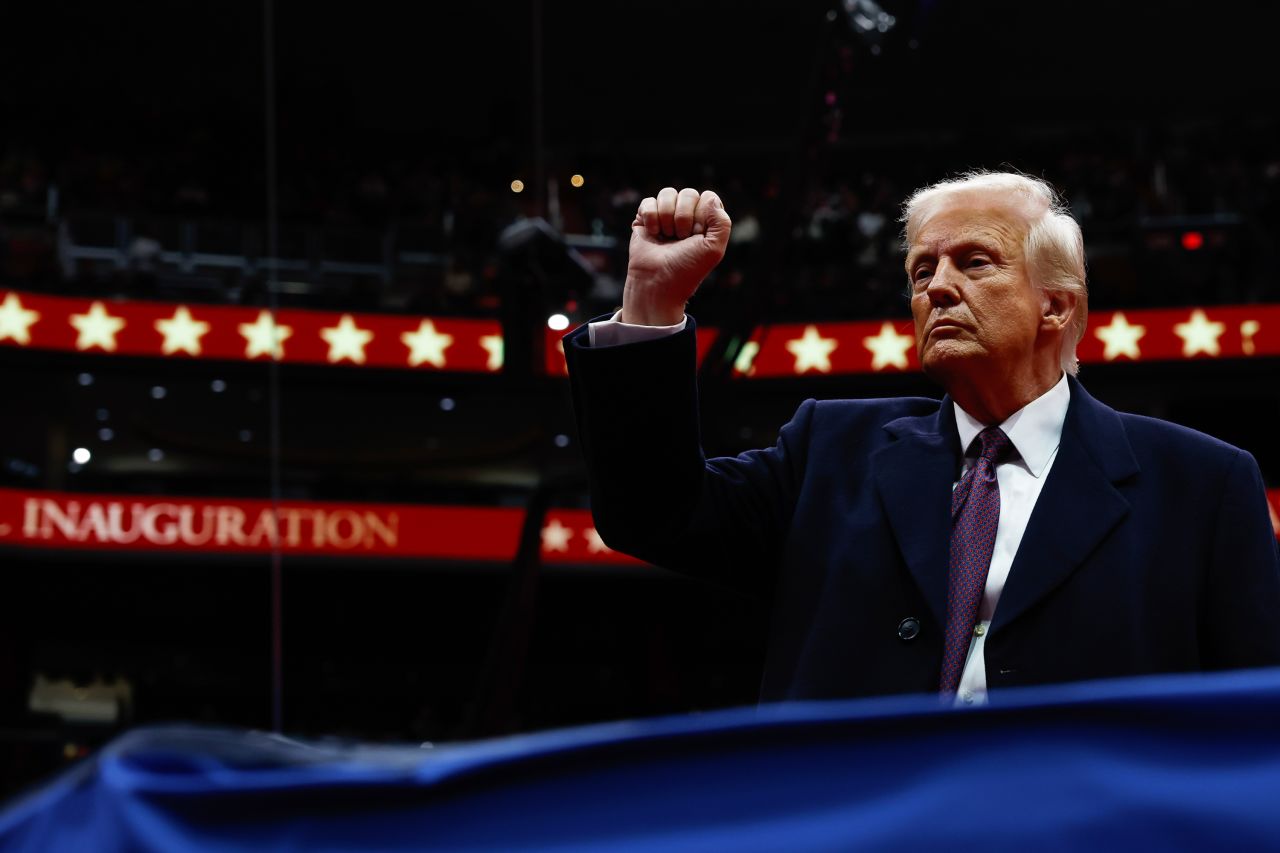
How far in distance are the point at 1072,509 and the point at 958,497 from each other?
11 cm

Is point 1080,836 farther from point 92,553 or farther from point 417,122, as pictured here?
point 417,122

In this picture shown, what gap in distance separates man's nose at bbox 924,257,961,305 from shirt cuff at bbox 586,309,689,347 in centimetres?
25

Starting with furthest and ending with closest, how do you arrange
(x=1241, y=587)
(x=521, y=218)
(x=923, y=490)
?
(x=521, y=218), (x=923, y=490), (x=1241, y=587)

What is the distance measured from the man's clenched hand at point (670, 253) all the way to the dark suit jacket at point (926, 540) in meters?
0.04

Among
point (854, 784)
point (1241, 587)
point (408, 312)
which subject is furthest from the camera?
point (408, 312)

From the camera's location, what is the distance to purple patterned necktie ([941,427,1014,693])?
122cm

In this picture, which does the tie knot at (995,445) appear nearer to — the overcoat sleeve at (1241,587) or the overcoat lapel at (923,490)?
the overcoat lapel at (923,490)

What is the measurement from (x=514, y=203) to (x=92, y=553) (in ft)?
12.4

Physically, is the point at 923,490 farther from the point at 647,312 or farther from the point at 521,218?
the point at 521,218

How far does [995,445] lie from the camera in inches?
53.1

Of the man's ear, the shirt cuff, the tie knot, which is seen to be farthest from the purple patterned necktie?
the shirt cuff

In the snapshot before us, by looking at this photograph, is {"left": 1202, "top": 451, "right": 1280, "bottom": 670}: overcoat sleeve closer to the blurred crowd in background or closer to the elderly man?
the elderly man

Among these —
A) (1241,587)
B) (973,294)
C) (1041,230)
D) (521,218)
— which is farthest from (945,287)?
(521,218)

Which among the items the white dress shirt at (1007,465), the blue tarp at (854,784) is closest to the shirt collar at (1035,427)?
the white dress shirt at (1007,465)
